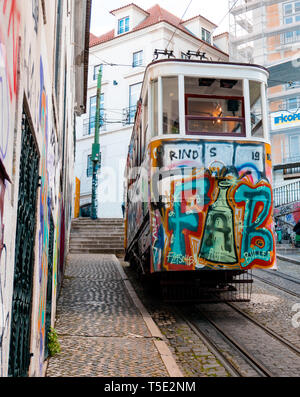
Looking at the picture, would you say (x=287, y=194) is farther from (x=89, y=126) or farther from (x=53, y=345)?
(x=53, y=345)

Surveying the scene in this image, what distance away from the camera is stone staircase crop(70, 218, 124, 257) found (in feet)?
60.2

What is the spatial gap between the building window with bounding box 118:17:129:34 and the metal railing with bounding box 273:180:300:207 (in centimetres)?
1482

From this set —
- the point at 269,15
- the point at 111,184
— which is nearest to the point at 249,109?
the point at 111,184

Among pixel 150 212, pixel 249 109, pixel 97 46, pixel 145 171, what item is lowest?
pixel 150 212

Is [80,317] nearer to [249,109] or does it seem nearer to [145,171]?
[145,171]

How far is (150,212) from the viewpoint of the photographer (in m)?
7.16

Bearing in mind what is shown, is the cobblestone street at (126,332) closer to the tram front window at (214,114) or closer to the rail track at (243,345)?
the rail track at (243,345)

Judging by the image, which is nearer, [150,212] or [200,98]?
[150,212]

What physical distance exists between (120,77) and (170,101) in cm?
2215

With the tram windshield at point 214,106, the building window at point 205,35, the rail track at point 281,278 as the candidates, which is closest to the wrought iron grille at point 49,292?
the tram windshield at point 214,106

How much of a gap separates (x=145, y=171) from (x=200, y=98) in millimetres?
1619

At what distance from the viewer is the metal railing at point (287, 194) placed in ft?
76.5
